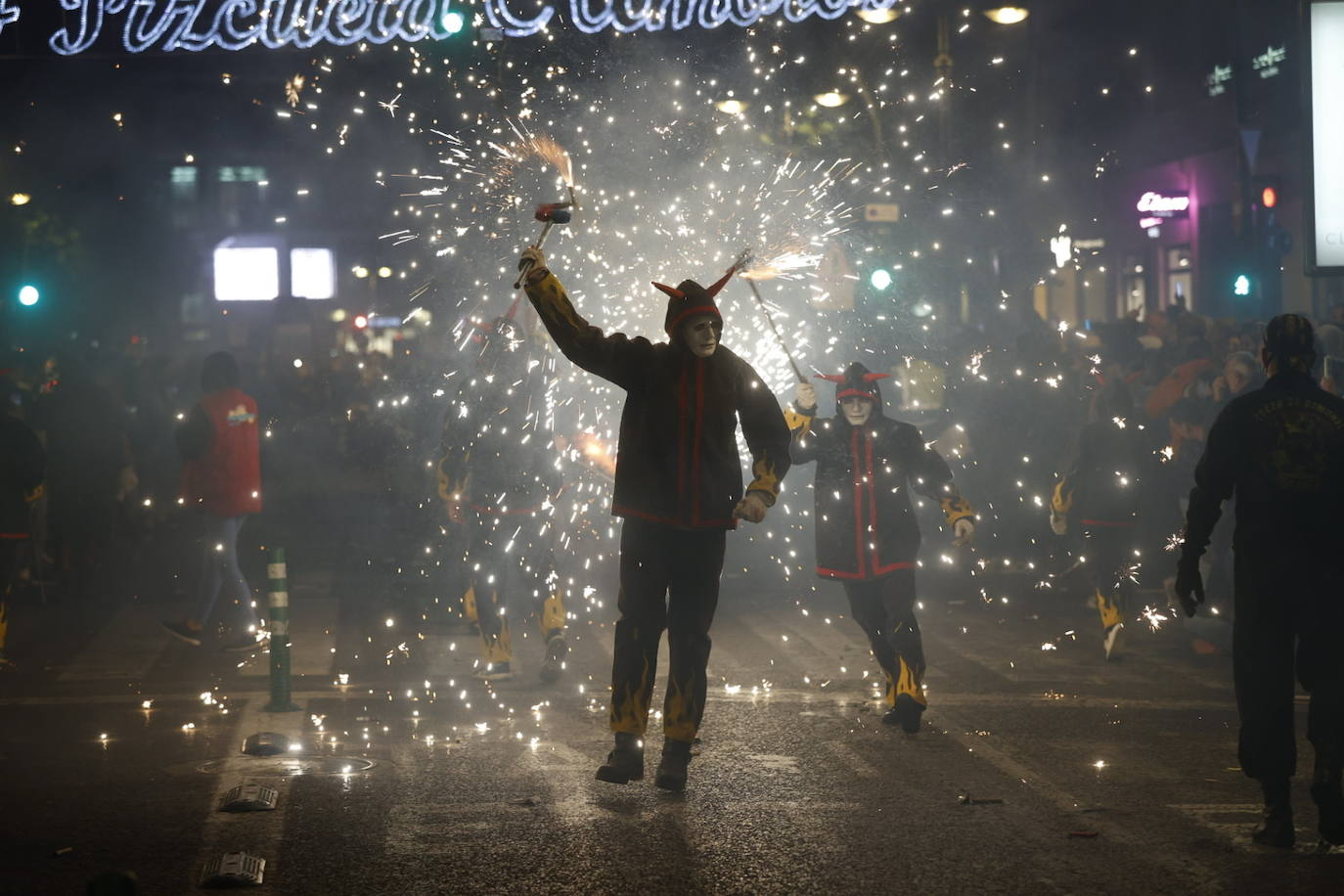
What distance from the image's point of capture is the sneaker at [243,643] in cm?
1120

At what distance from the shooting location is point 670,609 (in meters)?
7.07

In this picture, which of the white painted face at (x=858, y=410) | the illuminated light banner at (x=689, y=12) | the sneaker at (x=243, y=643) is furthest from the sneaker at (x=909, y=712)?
the illuminated light banner at (x=689, y=12)

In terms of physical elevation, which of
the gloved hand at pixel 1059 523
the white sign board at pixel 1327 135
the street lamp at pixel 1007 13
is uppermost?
the street lamp at pixel 1007 13

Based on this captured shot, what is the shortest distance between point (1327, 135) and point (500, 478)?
6.48 meters

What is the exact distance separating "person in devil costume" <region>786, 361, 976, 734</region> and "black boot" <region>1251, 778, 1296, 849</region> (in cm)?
243

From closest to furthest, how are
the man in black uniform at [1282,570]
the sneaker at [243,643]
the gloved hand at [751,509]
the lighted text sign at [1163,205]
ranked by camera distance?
the man in black uniform at [1282,570] < the gloved hand at [751,509] < the sneaker at [243,643] < the lighted text sign at [1163,205]

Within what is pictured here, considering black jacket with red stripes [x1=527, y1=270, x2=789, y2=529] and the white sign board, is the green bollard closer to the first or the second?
black jacket with red stripes [x1=527, y1=270, x2=789, y2=529]

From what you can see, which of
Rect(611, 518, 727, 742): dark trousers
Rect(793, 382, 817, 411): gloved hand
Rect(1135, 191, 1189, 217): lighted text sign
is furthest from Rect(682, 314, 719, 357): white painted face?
Rect(1135, 191, 1189, 217): lighted text sign

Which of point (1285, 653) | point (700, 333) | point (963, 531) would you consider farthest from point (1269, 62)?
point (1285, 653)

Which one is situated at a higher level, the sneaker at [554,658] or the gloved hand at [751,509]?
the gloved hand at [751,509]

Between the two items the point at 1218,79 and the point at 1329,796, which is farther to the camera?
the point at 1218,79

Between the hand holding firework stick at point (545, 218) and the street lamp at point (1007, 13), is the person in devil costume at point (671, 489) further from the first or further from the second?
the street lamp at point (1007, 13)

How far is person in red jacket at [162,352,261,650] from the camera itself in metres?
11.3

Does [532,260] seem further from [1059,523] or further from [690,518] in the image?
[1059,523]
